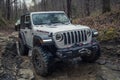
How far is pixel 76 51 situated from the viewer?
266 inches

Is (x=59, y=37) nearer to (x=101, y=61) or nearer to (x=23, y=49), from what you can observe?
(x=101, y=61)

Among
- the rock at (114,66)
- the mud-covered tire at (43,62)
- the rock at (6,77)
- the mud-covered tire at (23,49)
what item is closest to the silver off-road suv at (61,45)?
the mud-covered tire at (43,62)

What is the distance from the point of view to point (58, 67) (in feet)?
26.1

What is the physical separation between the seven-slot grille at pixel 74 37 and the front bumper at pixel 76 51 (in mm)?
192

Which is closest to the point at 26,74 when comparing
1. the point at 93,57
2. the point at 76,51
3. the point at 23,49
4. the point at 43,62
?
the point at 43,62

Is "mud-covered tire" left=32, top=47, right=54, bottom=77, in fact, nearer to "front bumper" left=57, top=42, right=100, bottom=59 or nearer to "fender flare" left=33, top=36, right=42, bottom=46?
"fender flare" left=33, top=36, right=42, bottom=46

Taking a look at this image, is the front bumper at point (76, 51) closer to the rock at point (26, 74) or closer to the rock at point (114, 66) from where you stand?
the rock at point (114, 66)

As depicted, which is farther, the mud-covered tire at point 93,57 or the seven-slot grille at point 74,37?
the mud-covered tire at point 93,57

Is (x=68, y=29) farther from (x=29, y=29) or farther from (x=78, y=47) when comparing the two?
(x=29, y=29)

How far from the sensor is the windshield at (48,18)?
837cm

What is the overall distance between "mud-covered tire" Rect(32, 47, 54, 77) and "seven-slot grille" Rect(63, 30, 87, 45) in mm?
709

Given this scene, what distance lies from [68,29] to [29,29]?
2.28 metres

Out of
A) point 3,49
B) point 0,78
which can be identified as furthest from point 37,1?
point 0,78

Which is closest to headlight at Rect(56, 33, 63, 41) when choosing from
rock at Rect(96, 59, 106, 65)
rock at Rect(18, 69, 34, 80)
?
rock at Rect(18, 69, 34, 80)
